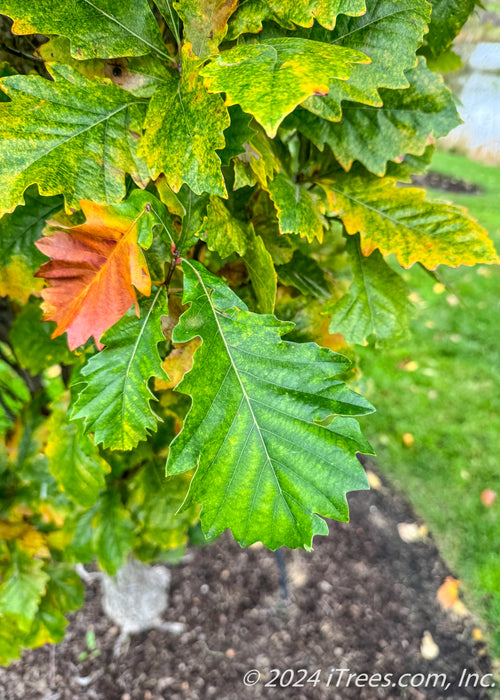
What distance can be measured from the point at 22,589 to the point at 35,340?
0.72 meters

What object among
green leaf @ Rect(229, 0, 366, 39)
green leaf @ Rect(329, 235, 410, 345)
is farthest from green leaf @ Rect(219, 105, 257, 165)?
green leaf @ Rect(329, 235, 410, 345)

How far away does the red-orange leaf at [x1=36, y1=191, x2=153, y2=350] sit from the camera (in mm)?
562

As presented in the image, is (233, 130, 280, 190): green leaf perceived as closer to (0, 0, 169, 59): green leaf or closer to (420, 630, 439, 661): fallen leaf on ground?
(0, 0, 169, 59): green leaf

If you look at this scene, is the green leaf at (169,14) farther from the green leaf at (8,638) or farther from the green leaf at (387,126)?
the green leaf at (8,638)

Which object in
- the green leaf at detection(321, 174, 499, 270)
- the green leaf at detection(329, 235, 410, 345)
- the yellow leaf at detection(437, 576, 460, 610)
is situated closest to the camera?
the green leaf at detection(321, 174, 499, 270)

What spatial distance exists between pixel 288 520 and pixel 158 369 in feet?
0.82

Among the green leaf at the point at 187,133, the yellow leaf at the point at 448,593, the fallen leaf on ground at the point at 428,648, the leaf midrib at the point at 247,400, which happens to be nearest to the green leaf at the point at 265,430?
the leaf midrib at the point at 247,400

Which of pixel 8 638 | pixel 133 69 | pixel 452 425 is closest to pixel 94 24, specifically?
pixel 133 69

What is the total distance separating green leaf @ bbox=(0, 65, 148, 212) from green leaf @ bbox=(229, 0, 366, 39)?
0.55ft

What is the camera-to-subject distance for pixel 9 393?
50.5 inches

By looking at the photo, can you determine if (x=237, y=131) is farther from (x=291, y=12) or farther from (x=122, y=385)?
(x=122, y=385)

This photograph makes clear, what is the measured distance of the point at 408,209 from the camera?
2.59 feet

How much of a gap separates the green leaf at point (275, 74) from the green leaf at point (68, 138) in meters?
0.19

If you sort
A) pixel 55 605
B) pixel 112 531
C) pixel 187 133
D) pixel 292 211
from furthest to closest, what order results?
pixel 55 605 → pixel 112 531 → pixel 292 211 → pixel 187 133
